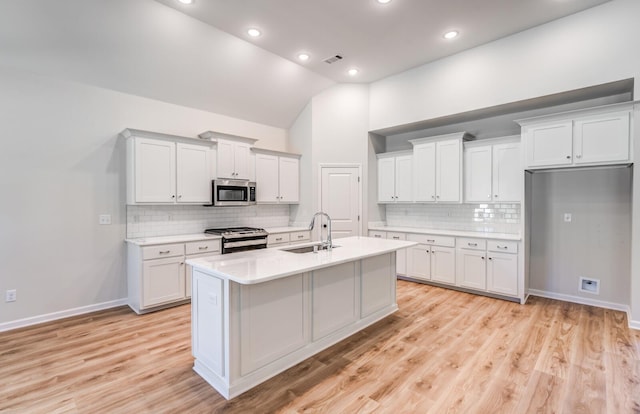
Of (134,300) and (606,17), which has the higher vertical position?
(606,17)

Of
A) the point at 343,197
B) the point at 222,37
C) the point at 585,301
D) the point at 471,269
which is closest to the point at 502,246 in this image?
the point at 471,269

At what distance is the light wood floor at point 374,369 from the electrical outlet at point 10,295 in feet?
1.27

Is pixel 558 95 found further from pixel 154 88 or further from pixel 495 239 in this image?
pixel 154 88

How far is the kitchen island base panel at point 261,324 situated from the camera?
2168 millimetres

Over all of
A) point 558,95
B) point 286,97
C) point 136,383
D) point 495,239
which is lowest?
point 136,383

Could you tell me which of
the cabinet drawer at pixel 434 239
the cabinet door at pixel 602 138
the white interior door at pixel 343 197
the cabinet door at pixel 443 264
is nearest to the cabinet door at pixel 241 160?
the white interior door at pixel 343 197

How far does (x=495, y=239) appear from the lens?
14.1 ft

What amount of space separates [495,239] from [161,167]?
15.4 feet

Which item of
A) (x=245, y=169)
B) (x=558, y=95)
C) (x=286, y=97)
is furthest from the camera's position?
(x=286, y=97)

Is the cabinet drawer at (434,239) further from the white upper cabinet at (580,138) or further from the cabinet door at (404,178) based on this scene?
the white upper cabinet at (580,138)

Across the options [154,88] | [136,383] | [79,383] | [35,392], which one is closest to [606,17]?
[154,88]

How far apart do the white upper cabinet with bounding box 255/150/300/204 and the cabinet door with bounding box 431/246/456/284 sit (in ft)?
8.72

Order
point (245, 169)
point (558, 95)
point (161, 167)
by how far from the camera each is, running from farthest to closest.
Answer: point (245, 169), point (161, 167), point (558, 95)

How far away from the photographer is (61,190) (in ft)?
11.9
